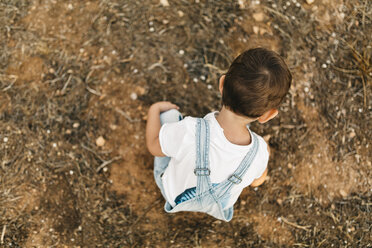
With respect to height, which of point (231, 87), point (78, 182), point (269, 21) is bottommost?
point (78, 182)

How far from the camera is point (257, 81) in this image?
1337 millimetres

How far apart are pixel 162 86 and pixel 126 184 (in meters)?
0.83

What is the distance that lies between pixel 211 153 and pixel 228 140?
0.38 ft

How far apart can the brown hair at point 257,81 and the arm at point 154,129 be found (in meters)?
0.66

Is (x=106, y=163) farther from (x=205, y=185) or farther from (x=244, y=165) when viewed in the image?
(x=244, y=165)

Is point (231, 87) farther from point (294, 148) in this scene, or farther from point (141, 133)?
point (294, 148)

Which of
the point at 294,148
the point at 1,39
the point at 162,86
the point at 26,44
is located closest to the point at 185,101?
the point at 162,86

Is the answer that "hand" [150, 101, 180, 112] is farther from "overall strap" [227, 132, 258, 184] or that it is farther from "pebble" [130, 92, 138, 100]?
"overall strap" [227, 132, 258, 184]

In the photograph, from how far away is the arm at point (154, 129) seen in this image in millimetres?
1883

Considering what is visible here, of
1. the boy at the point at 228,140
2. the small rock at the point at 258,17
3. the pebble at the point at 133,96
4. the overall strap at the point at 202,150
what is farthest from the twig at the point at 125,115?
the small rock at the point at 258,17

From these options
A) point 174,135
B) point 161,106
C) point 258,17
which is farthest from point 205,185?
point 258,17

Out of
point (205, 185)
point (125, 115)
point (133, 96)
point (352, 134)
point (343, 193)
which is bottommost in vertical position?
point (343, 193)

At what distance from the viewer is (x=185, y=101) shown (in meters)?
2.38

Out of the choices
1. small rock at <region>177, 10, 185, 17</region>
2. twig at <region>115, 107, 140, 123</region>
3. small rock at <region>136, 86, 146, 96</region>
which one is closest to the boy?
twig at <region>115, 107, 140, 123</region>
